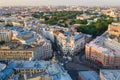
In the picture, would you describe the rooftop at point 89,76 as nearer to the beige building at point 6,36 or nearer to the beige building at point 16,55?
the beige building at point 16,55

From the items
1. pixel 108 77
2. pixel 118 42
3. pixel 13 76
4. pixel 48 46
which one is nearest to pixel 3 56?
pixel 48 46

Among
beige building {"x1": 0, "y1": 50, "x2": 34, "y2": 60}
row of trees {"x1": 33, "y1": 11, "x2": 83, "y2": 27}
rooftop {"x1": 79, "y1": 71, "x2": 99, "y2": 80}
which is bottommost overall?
rooftop {"x1": 79, "y1": 71, "x2": 99, "y2": 80}

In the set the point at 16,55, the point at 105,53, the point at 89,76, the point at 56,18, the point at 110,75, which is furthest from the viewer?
the point at 56,18

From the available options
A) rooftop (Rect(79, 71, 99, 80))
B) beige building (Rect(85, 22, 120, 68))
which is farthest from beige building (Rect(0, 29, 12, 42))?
rooftop (Rect(79, 71, 99, 80))

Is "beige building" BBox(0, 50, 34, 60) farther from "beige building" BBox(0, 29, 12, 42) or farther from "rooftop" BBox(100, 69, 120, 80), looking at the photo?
"beige building" BBox(0, 29, 12, 42)

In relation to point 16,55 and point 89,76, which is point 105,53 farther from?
point 16,55

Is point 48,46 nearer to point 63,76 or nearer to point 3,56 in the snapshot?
point 3,56

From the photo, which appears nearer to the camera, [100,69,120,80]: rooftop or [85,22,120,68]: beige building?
[100,69,120,80]: rooftop

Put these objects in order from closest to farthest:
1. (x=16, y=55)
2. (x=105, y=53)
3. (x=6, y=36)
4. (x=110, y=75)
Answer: (x=110, y=75) → (x=105, y=53) → (x=16, y=55) → (x=6, y=36)

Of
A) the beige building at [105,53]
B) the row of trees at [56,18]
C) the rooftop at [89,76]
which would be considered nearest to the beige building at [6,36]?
the beige building at [105,53]

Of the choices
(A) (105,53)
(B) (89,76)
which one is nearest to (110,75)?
(B) (89,76)

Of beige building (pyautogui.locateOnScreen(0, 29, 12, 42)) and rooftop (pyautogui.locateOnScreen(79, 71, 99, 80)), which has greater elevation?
beige building (pyautogui.locateOnScreen(0, 29, 12, 42))

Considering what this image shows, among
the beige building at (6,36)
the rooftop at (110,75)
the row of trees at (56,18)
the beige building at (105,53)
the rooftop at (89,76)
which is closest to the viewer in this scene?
the rooftop at (110,75)
